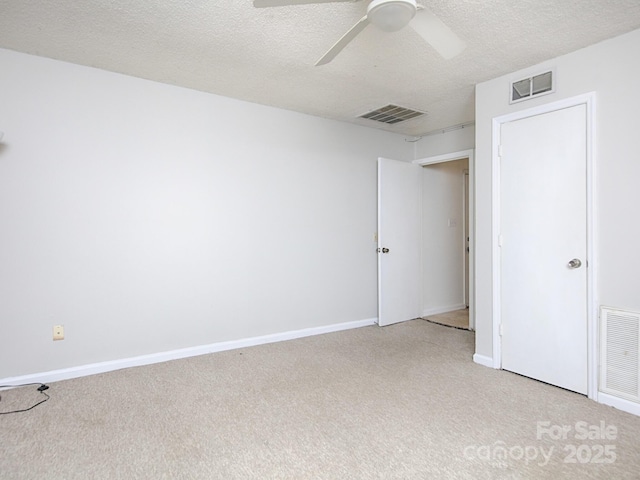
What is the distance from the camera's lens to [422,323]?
4.76 metres

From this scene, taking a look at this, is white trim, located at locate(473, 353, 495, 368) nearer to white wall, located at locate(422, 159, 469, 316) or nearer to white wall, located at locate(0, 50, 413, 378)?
white wall, located at locate(0, 50, 413, 378)

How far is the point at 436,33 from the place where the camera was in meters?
1.96

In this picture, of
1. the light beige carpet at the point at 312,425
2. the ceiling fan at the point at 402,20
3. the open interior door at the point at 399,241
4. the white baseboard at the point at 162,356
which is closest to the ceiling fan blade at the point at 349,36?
the ceiling fan at the point at 402,20

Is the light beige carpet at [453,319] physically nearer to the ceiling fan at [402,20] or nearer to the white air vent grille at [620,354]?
the white air vent grille at [620,354]

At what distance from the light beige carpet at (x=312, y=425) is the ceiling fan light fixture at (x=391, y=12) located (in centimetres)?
219

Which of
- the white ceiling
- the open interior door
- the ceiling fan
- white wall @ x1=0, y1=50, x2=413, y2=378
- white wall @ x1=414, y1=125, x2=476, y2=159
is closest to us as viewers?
the ceiling fan

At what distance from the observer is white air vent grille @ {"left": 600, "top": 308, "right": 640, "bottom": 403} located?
2.40 metres

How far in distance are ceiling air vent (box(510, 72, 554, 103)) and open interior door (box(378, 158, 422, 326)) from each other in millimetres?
1780

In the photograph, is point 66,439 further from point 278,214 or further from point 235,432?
point 278,214

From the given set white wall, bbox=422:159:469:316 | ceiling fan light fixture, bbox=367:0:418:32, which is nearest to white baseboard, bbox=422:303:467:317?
white wall, bbox=422:159:469:316

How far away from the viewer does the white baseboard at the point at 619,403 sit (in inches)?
93.6

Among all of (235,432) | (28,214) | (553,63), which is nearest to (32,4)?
(28,214)

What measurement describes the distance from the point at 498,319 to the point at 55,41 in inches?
160

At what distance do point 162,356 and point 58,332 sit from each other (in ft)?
2.73
